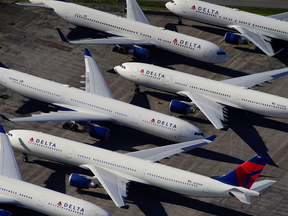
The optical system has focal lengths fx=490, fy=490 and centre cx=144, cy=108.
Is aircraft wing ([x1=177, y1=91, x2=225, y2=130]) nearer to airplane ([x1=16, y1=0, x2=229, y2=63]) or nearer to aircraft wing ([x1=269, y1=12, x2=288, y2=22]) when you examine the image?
airplane ([x1=16, y1=0, x2=229, y2=63])

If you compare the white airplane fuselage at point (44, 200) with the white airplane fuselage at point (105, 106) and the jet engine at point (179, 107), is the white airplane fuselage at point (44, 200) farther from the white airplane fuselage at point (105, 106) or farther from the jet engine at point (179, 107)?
the jet engine at point (179, 107)

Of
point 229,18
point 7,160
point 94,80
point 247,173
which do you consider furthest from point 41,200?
point 229,18

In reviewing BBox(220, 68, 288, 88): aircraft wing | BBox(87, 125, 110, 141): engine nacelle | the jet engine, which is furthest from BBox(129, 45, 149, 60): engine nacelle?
BBox(87, 125, 110, 141): engine nacelle

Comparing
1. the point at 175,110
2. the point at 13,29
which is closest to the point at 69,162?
the point at 175,110

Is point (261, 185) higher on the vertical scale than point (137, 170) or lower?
higher

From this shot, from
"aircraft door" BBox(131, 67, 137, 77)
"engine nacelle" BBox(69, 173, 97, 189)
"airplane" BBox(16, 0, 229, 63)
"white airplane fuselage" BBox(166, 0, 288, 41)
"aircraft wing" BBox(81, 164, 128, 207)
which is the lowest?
"engine nacelle" BBox(69, 173, 97, 189)

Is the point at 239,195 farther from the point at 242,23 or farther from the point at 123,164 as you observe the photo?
the point at 242,23

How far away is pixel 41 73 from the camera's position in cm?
7881

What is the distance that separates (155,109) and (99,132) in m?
11.1

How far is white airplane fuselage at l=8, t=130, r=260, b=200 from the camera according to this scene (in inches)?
2203

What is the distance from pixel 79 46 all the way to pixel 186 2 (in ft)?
68.3

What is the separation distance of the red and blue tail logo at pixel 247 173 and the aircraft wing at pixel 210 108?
39.1 ft

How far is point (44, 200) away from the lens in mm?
53500

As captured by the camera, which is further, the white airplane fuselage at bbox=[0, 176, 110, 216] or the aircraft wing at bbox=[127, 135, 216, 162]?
Result: the aircraft wing at bbox=[127, 135, 216, 162]
